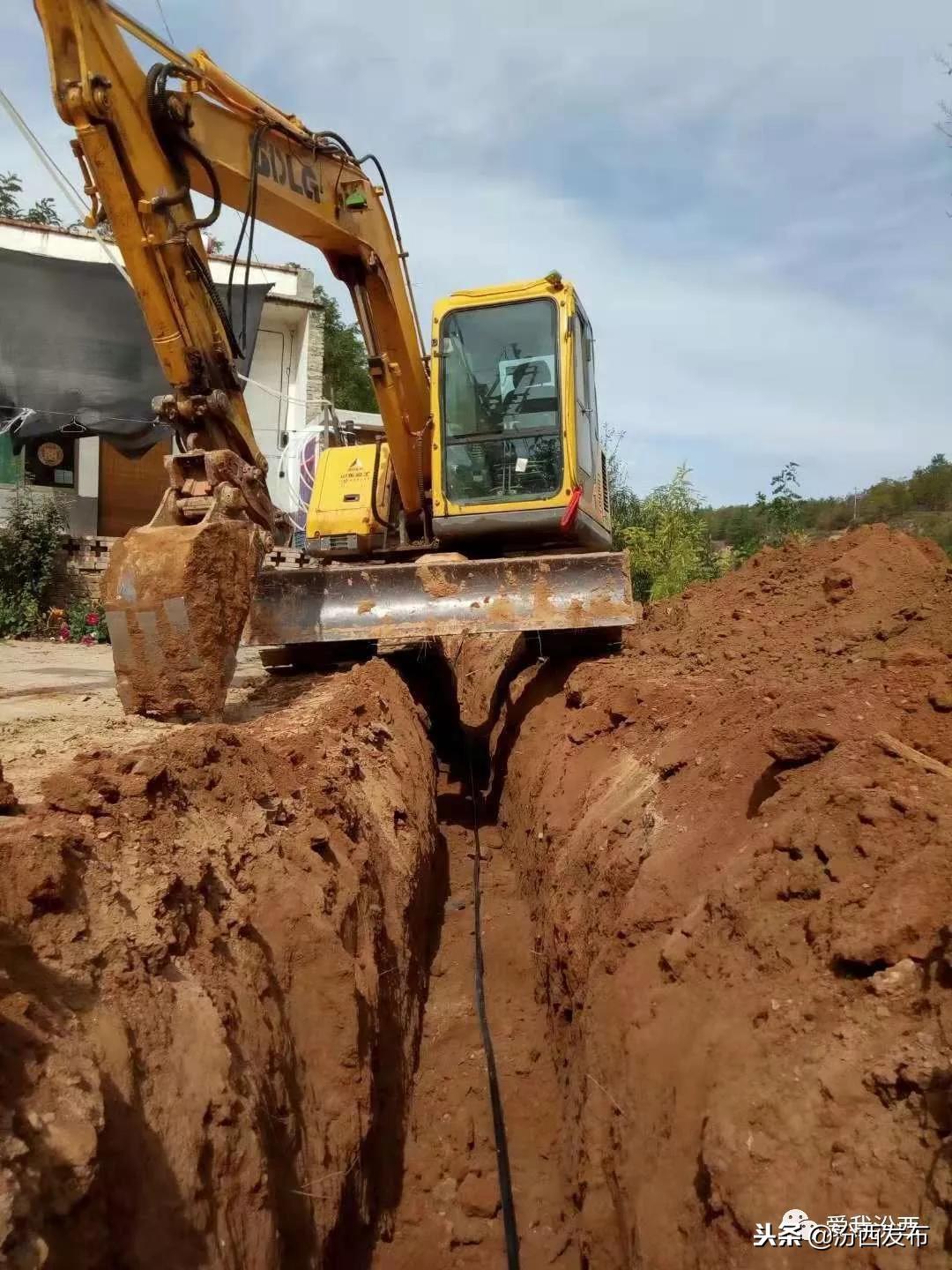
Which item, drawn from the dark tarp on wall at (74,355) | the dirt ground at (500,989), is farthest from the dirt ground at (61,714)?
the dark tarp on wall at (74,355)

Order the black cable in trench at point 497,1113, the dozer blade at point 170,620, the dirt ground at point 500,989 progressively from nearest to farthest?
the dirt ground at point 500,989
the black cable in trench at point 497,1113
the dozer blade at point 170,620

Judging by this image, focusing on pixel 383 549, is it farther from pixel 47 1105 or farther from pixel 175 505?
pixel 47 1105

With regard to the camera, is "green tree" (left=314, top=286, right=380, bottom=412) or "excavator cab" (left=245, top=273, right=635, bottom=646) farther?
"green tree" (left=314, top=286, right=380, bottom=412)

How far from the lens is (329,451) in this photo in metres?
10.1

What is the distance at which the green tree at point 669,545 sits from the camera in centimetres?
1697

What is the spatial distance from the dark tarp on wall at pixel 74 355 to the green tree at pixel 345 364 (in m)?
15.3

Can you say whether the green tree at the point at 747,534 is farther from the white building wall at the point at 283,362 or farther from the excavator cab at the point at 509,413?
the excavator cab at the point at 509,413

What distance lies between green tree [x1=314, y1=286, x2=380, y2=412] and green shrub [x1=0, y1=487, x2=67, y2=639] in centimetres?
1660

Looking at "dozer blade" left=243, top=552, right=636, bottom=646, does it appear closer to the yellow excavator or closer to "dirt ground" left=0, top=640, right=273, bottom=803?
the yellow excavator

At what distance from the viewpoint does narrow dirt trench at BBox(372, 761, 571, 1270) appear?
3.75m

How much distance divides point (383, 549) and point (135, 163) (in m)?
4.23

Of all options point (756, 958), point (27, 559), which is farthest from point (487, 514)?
point (27, 559)

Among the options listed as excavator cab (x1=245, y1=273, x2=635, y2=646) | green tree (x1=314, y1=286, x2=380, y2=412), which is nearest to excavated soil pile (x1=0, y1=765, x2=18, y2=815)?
excavator cab (x1=245, y1=273, x2=635, y2=646)

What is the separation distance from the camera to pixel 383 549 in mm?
9109
